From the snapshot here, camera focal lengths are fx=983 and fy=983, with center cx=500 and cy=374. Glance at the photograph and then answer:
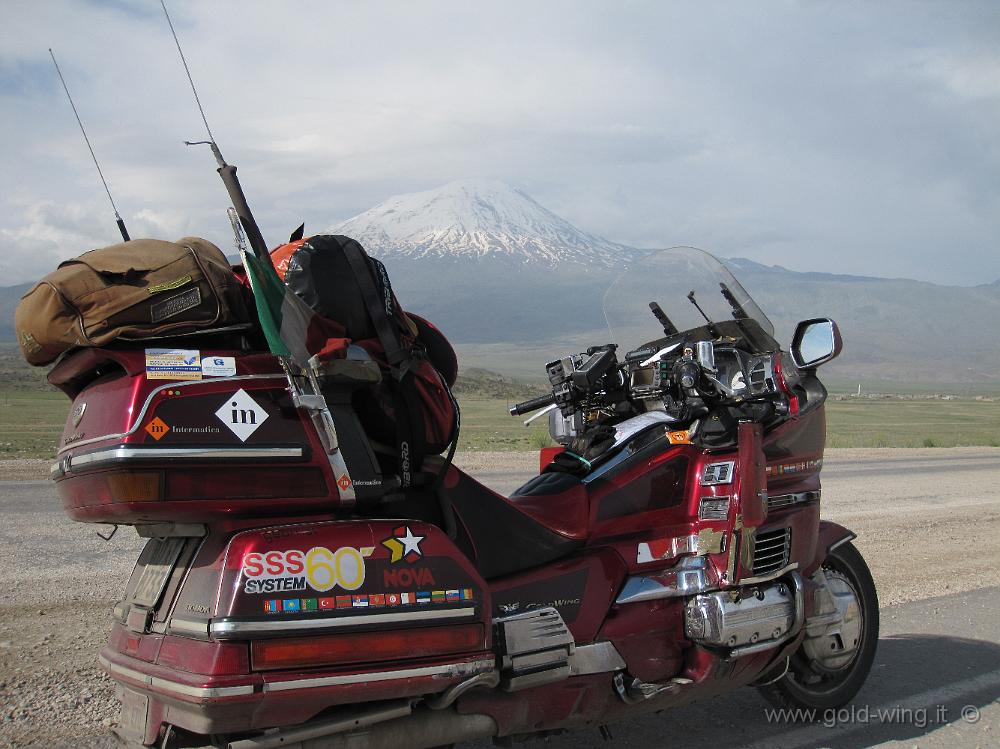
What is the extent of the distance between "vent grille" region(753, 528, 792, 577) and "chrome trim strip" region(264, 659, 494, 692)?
4.80 feet

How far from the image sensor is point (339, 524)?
3.29 metres

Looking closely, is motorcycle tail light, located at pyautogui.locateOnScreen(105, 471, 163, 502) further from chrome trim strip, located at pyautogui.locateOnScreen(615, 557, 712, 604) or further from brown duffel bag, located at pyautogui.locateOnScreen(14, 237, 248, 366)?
chrome trim strip, located at pyautogui.locateOnScreen(615, 557, 712, 604)

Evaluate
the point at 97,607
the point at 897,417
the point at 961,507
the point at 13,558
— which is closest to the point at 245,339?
the point at 97,607

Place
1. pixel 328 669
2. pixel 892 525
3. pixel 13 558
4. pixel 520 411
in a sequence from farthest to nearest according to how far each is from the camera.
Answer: pixel 892 525 < pixel 13 558 < pixel 520 411 < pixel 328 669

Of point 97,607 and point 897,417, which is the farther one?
point 897,417

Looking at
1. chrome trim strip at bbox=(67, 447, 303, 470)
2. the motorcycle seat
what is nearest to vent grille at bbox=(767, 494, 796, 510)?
the motorcycle seat

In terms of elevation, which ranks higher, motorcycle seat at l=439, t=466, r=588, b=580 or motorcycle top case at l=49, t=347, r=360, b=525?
motorcycle top case at l=49, t=347, r=360, b=525

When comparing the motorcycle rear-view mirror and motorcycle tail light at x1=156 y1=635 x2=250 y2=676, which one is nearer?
motorcycle tail light at x1=156 y1=635 x2=250 y2=676

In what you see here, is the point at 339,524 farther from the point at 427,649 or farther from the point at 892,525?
the point at 892,525

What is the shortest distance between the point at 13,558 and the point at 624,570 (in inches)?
238

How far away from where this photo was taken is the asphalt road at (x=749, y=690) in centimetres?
454

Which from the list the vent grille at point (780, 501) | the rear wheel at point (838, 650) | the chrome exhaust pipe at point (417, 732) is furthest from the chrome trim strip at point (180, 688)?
the rear wheel at point (838, 650)

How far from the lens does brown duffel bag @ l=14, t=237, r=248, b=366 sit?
3023 mm

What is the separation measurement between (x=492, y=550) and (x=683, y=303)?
6.14ft
